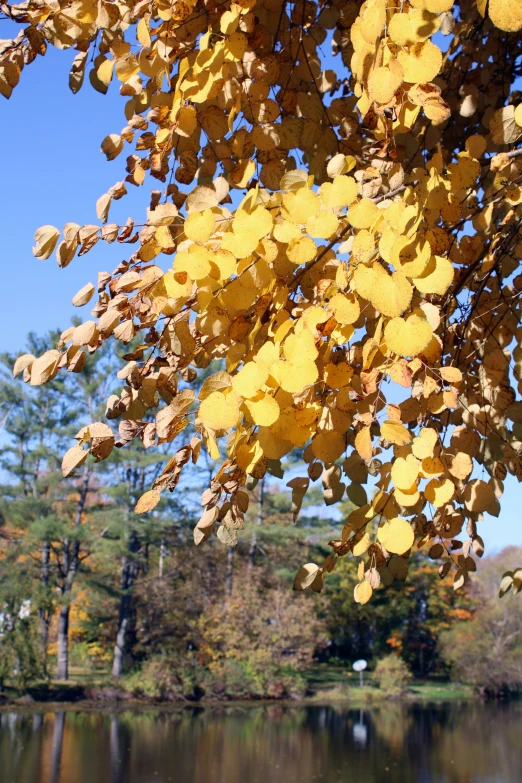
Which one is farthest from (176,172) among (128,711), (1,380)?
(1,380)

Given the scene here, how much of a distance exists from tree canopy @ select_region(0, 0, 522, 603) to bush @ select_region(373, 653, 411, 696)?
64.2 ft

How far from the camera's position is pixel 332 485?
1.32 m

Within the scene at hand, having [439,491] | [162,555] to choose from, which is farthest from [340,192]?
[162,555]

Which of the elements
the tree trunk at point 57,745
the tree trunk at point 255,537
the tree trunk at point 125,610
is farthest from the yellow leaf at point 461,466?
the tree trunk at point 255,537

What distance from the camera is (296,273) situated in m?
0.99

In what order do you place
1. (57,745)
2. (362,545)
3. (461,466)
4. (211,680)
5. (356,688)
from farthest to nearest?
(356,688) < (211,680) < (57,745) < (362,545) < (461,466)

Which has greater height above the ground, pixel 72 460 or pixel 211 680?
pixel 72 460

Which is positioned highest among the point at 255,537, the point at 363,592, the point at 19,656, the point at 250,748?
the point at 255,537

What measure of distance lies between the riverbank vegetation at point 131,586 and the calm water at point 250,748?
5.43ft

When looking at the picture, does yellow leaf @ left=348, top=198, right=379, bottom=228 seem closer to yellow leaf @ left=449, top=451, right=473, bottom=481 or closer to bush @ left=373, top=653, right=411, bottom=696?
yellow leaf @ left=449, top=451, right=473, bottom=481

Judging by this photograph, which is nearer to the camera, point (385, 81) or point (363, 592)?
point (385, 81)

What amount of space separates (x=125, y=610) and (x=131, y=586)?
56 cm

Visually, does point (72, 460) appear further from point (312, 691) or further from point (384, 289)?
point (312, 691)

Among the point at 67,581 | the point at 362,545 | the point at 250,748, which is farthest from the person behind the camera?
the point at 67,581
